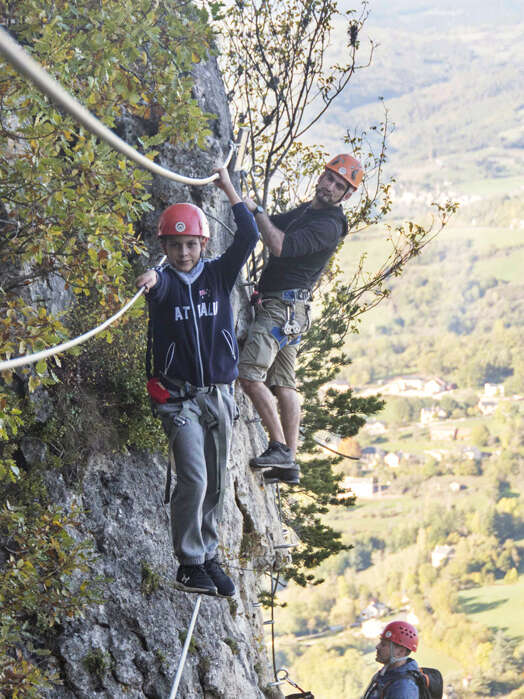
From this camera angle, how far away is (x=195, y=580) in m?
5.19

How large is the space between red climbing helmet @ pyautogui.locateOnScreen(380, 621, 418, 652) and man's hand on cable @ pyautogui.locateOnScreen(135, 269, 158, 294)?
3.80 meters

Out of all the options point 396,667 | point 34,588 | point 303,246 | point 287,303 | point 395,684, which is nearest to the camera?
point 34,588

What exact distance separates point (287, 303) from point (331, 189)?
3.37 feet

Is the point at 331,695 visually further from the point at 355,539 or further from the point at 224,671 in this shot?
the point at 224,671

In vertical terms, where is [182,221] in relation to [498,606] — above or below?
above

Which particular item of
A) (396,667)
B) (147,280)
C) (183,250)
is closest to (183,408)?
(147,280)

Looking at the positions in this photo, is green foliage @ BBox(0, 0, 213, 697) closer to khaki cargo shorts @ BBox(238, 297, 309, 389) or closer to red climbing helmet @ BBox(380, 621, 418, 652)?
khaki cargo shorts @ BBox(238, 297, 309, 389)

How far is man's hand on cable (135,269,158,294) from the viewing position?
16.2 feet

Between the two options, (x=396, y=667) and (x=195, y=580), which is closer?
(x=195, y=580)

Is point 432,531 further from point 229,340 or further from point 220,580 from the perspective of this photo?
point 229,340

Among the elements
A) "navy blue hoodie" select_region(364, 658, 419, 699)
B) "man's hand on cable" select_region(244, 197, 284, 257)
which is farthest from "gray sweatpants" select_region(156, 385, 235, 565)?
"navy blue hoodie" select_region(364, 658, 419, 699)

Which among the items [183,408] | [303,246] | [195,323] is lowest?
[183,408]

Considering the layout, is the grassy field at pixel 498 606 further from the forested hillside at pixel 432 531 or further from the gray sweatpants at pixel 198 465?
the gray sweatpants at pixel 198 465

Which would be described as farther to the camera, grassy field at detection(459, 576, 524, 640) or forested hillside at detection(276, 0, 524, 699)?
grassy field at detection(459, 576, 524, 640)
